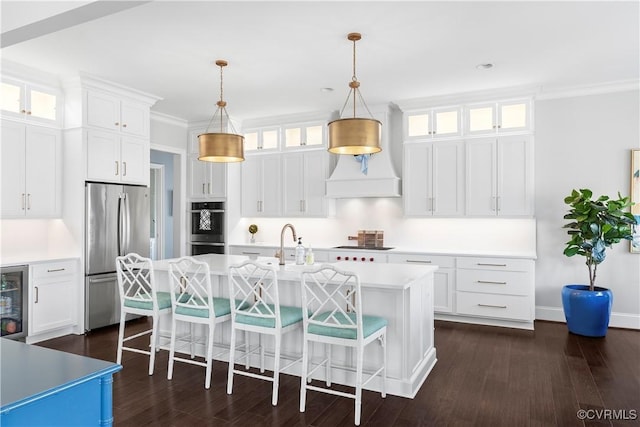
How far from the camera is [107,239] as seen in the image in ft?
16.2

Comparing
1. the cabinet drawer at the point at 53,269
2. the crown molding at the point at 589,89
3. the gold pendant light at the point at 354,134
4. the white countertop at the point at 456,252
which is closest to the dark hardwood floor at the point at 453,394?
the cabinet drawer at the point at 53,269

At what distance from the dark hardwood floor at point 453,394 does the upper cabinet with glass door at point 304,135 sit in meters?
3.40

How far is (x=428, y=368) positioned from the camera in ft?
11.7

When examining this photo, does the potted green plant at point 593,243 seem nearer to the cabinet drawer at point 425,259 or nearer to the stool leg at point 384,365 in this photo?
the cabinet drawer at point 425,259

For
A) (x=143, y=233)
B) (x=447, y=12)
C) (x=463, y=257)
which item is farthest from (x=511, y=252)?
(x=143, y=233)

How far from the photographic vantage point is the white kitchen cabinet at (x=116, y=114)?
482 centimetres

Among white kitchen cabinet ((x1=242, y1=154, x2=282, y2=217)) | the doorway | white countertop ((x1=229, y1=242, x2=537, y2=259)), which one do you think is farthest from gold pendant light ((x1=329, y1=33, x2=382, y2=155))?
the doorway

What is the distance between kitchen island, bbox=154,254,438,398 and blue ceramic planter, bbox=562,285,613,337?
1879 mm

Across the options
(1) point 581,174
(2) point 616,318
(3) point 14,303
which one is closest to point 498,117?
(1) point 581,174

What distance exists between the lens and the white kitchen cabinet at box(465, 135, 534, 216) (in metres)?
5.10

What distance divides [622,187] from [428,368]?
3300 millimetres

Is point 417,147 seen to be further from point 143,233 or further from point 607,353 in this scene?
point 143,233

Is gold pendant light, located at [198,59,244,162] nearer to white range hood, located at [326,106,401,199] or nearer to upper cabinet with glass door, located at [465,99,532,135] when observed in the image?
white range hood, located at [326,106,401,199]

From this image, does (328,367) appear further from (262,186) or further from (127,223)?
(262,186)
